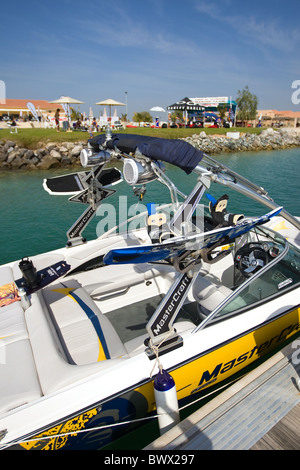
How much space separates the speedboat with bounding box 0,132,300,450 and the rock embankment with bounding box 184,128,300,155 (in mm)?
25525

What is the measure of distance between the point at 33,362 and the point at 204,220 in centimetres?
302

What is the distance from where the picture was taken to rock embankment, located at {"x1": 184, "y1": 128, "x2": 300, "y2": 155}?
2927 cm

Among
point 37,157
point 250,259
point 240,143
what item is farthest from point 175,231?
point 240,143

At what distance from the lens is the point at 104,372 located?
8.45 ft

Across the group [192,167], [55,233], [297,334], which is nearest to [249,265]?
[297,334]

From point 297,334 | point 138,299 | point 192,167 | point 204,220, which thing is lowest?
point 297,334

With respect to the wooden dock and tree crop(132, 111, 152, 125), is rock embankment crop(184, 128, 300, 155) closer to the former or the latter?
tree crop(132, 111, 152, 125)

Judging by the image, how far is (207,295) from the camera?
3803mm

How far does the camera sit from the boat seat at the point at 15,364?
2.41m

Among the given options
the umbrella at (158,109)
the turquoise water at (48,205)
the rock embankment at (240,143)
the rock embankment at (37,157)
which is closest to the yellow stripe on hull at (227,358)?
the turquoise water at (48,205)

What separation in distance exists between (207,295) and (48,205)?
9.69 meters

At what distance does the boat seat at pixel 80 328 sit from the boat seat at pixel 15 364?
13.9 inches

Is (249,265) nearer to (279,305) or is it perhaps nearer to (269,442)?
(279,305)

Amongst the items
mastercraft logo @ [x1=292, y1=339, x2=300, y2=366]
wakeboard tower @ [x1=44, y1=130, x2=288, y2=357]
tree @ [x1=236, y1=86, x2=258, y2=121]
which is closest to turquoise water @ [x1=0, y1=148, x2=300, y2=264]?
wakeboard tower @ [x1=44, y1=130, x2=288, y2=357]
